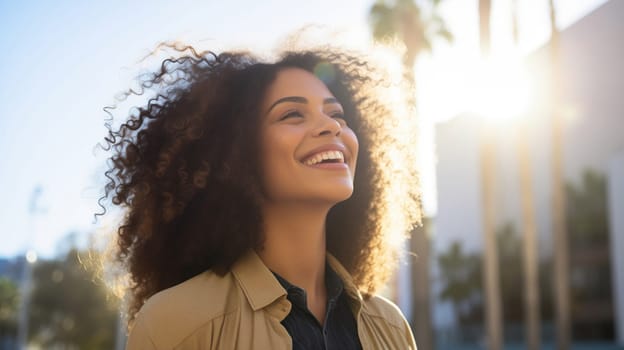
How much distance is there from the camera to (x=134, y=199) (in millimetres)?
2553

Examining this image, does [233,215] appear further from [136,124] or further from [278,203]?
[136,124]

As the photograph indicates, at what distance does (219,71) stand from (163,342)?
1.11m

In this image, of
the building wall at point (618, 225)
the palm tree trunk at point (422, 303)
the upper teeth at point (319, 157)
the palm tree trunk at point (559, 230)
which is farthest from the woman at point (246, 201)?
the building wall at point (618, 225)

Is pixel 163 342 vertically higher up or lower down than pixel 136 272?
lower down

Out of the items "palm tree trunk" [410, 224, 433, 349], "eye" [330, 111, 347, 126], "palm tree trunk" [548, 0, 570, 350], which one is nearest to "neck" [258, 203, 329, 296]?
"eye" [330, 111, 347, 126]

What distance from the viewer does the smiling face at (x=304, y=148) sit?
97.7 inches

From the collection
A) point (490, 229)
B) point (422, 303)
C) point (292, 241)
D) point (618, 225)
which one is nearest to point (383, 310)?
Result: point (292, 241)

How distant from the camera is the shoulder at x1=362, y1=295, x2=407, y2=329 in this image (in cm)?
269

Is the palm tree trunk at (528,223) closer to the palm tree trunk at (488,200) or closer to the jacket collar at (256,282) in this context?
the palm tree trunk at (488,200)

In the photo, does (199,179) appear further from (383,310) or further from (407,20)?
(407,20)

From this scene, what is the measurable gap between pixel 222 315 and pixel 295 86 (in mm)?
916

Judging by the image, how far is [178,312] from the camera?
2158mm

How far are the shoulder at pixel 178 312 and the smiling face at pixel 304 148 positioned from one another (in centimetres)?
45

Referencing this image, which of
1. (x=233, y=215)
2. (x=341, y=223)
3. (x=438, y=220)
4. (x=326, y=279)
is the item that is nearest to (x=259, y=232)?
(x=233, y=215)
